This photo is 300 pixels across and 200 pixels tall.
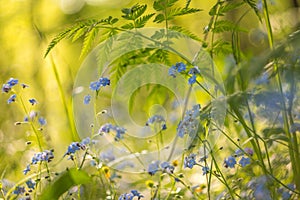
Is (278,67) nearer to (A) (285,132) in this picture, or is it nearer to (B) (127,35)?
(A) (285,132)

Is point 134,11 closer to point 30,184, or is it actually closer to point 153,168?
point 153,168

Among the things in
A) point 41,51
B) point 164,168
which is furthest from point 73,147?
point 41,51

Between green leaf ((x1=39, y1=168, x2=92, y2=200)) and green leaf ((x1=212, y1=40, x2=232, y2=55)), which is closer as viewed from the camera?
green leaf ((x1=39, y1=168, x2=92, y2=200))

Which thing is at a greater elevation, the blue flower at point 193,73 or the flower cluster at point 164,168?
the blue flower at point 193,73

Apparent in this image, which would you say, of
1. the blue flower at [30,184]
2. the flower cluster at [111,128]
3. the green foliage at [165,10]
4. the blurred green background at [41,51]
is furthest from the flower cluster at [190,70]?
the blurred green background at [41,51]

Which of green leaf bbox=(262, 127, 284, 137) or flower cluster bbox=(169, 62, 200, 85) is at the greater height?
flower cluster bbox=(169, 62, 200, 85)

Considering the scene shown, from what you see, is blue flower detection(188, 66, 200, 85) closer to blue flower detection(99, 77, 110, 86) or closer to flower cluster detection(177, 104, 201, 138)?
flower cluster detection(177, 104, 201, 138)

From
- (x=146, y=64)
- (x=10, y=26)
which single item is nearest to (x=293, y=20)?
(x=146, y=64)

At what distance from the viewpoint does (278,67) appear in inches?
51.8

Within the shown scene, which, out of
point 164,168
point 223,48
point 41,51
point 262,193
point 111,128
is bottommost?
point 262,193

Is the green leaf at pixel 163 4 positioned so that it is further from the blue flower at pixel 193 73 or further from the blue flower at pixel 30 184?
the blue flower at pixel 30 184

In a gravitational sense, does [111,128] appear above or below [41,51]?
below

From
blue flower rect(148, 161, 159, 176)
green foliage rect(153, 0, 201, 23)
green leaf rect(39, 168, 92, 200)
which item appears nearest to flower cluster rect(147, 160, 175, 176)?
blue flower rect(148, 161, 159, 176)

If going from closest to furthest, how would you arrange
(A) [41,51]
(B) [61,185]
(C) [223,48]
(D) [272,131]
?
(B) [61,185] → (D) [272,131] → (C) [223,48] → (A) [41,51]
